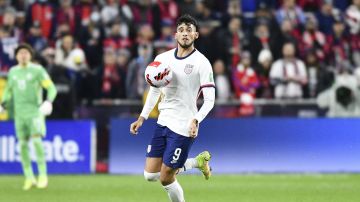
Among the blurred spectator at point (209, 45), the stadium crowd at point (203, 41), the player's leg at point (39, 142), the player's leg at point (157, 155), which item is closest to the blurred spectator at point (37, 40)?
the stadium crowd at point (203, 41)

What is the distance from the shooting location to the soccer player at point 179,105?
36.9 feet

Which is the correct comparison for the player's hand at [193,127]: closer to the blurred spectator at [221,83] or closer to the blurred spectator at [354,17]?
the blurred spectator at [221,83]

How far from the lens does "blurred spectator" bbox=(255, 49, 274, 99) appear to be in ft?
68.9

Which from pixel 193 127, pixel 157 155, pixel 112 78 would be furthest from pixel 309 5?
pixel 193 127

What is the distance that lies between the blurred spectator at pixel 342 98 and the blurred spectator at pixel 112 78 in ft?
14.0

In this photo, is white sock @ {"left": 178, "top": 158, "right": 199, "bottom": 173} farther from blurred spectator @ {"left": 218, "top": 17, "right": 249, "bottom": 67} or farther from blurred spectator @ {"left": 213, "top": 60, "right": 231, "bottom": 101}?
blurred spectator @ {"left": 218, "top": 17, "right": 249, "bottom": 67}

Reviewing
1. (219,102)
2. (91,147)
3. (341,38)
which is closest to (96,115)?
(91,147)

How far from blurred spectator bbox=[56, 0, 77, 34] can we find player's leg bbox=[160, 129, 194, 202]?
38.3 feet

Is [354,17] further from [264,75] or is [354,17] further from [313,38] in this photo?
[264,75]

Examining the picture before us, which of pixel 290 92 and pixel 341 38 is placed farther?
pixel 341 38

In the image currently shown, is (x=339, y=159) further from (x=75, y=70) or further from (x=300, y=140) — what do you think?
(x=75, y=70)

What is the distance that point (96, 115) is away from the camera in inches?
806

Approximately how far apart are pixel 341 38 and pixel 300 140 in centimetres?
399

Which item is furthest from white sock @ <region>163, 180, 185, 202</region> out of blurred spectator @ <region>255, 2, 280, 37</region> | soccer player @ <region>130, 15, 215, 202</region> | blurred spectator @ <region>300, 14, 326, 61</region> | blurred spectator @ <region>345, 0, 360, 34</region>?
blurred spectator @ <region>345, 0, 360, 34</region>
